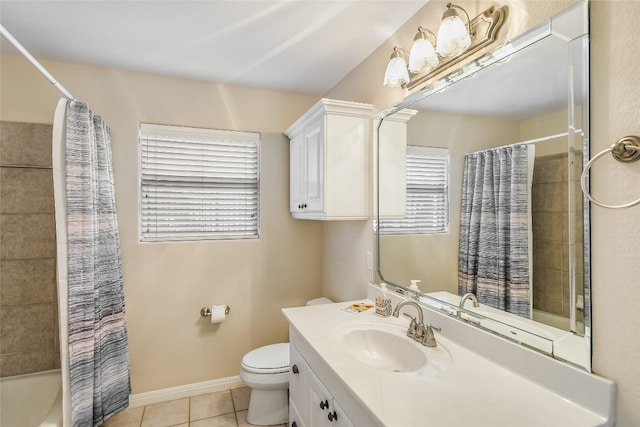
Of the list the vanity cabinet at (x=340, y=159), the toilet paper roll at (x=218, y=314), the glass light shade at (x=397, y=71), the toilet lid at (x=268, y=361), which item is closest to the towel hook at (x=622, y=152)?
the glass light shade at (x=397, y=71)

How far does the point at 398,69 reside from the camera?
1.67m

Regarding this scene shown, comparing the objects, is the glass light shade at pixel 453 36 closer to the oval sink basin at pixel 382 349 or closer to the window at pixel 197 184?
the oval sink basin at pixel 382 349

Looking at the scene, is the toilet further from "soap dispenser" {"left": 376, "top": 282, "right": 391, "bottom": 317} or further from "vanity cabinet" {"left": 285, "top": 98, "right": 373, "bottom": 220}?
"vanity cabinet" {"left": 285, "top": 98, "right": 373, "bottom": 220}

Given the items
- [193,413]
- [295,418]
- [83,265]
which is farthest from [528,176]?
[193,413]

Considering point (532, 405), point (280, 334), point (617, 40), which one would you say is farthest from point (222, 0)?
point (280, 334)

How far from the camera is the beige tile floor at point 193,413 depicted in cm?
216

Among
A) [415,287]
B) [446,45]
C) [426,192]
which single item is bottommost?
[415,287]

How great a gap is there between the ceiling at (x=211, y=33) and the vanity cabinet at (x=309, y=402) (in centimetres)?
171

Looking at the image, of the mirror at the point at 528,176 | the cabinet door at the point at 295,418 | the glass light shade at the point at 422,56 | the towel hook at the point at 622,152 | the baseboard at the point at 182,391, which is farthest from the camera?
the baseboard at the point at 182,391

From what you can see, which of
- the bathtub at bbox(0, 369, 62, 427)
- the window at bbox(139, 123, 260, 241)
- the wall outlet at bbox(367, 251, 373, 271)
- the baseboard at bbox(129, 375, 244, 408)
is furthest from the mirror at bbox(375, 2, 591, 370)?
the bathtub at bbox(0, 369, 62, 427)

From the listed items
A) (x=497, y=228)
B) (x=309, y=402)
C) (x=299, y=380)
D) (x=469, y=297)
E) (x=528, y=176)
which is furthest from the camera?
(x=299, y=380)

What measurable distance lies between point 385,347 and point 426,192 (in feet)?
2.48

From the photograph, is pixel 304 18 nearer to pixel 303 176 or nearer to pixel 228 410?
pixel 303 176

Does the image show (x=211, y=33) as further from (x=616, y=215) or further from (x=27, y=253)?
(x=616, y=215)
